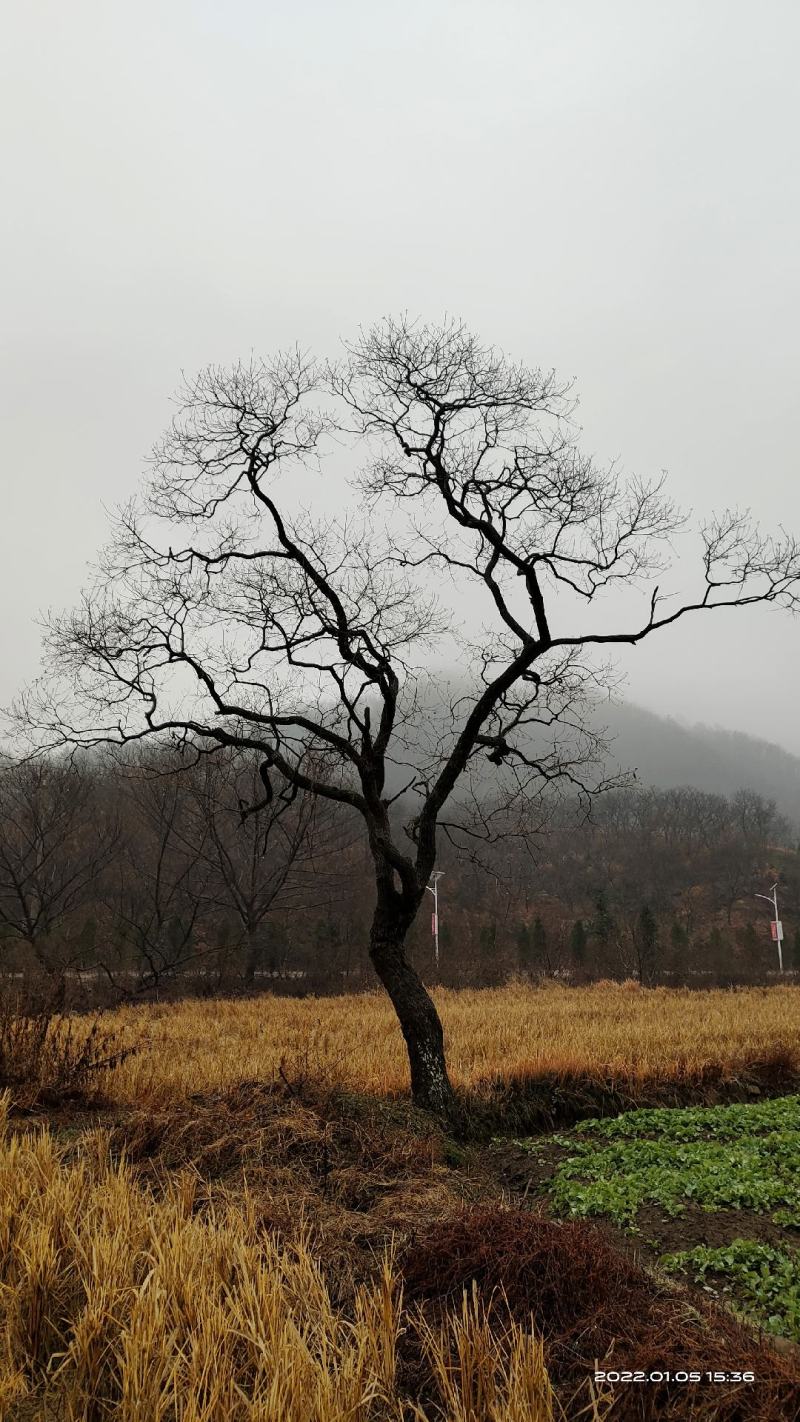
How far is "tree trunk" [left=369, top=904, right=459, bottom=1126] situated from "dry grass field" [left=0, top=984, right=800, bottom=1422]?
0.48m

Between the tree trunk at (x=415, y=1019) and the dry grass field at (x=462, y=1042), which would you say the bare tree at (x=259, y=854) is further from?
the tree trunk at (x=415, y=1019)

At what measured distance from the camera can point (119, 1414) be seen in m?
2.98

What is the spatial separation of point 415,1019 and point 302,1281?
215 inches

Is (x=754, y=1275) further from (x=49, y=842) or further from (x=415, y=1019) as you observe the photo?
(x=49, y=842)

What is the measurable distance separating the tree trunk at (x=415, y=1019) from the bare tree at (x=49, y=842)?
16.9 meters

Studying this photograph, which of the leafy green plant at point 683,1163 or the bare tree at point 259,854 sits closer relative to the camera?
the leafy green plant at point 683,1163

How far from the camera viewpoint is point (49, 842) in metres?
27.8

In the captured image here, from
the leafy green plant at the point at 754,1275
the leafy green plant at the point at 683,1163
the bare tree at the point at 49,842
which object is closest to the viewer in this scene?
the leafy green plant at the point at 754,1275

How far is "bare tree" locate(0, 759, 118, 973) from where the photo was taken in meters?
→ 25.0

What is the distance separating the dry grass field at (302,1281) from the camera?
118 inches

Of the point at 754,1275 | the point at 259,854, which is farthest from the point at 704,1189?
the point at 259,854

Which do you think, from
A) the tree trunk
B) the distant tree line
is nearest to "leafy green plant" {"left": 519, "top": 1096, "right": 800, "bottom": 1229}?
the tree trunk

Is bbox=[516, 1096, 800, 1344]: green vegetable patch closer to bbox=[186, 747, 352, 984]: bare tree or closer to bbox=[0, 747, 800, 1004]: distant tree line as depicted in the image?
bbox=[0, 747, 800, 1004]: distant tree line

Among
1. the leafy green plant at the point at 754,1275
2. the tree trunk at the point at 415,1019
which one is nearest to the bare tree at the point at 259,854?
the tree trunk at the point at 415,1019
